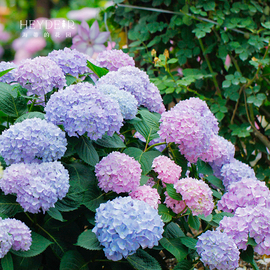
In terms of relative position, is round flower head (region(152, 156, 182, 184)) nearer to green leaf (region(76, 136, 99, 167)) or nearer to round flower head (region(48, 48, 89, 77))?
green leaf (region(76, 136, 99, 167))

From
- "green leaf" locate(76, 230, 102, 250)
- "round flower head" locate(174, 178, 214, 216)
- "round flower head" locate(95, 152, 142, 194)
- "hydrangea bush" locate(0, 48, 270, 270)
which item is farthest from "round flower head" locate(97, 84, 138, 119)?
"green leaf" locate(76, 230, 102, 250)

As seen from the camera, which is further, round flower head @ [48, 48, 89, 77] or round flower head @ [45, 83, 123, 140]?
round flower head @ [48, 48, 89, 77]

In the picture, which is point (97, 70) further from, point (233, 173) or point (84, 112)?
point (233, 173)

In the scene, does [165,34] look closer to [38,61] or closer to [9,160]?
[38,61]

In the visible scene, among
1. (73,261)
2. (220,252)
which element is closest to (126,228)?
(73,261)

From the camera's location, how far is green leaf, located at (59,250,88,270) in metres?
0.95

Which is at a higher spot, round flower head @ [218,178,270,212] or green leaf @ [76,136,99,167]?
green leaf @ [76,136,99,167]

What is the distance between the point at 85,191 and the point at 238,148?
60.3 inches

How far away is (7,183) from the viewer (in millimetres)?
883

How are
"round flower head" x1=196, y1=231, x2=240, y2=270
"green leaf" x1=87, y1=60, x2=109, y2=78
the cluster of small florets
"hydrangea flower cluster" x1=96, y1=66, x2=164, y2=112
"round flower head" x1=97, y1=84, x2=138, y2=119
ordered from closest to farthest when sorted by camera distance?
the cluster of small florets, "round flower head" x1=196, y1=231, x2=240, y2=270, "round flower head" x1=97, y1=84, x2=138, y2=119, "hydrangea flower cluster" x1=96, y1=66, x2=164, y2=112, "green leaf" x1=87, y1=60, x2=109, y2=78

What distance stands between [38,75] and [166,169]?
1.76 ft

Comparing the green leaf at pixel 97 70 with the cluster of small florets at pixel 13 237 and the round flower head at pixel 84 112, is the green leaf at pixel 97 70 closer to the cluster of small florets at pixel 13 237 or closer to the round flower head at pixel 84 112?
the round flower head at pixel 84 112

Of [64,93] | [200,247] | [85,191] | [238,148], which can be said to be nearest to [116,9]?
[238,148]

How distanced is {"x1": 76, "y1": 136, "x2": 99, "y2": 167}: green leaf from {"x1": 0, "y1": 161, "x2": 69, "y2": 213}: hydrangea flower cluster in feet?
0.41
